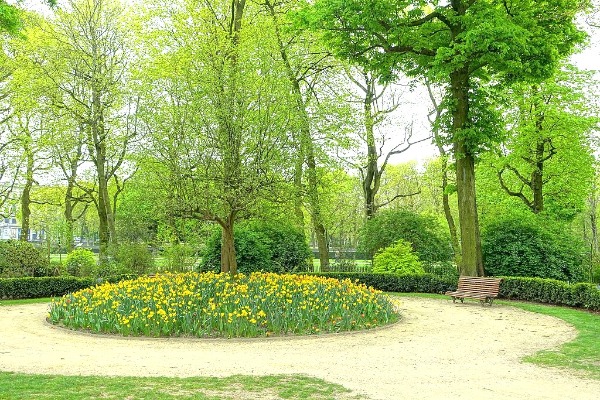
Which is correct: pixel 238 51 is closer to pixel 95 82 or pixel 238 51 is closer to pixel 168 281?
pixel 168 281

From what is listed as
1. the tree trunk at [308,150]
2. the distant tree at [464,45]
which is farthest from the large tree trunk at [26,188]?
the distant tree at [464,45]

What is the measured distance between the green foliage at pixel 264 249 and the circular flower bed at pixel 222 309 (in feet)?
26.0

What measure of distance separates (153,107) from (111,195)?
27343mm

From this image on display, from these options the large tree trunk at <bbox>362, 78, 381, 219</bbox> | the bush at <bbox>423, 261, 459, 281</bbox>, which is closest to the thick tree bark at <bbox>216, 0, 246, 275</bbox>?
the bush at <bbox>423, 261, 459, 281</bbox>

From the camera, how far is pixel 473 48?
628 inches

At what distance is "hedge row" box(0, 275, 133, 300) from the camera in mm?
18844

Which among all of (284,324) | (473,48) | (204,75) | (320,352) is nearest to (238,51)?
(204,75)

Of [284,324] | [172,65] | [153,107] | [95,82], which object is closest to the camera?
[284,324]

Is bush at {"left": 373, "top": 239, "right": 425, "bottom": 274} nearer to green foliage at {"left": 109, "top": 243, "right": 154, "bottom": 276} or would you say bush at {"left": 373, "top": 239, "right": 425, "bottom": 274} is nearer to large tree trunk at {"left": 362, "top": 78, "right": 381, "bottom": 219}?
large tree trunk at {"left": 362, "top": 78, "right": 381, "bottom": 219}

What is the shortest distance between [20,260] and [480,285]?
16105 millimetres

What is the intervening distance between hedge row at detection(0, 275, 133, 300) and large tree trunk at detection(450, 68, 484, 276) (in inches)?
497

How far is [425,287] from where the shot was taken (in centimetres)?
2030

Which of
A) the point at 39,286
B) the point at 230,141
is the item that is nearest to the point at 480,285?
the point at 230,141

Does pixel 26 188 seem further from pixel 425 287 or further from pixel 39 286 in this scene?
pixel 425 287
